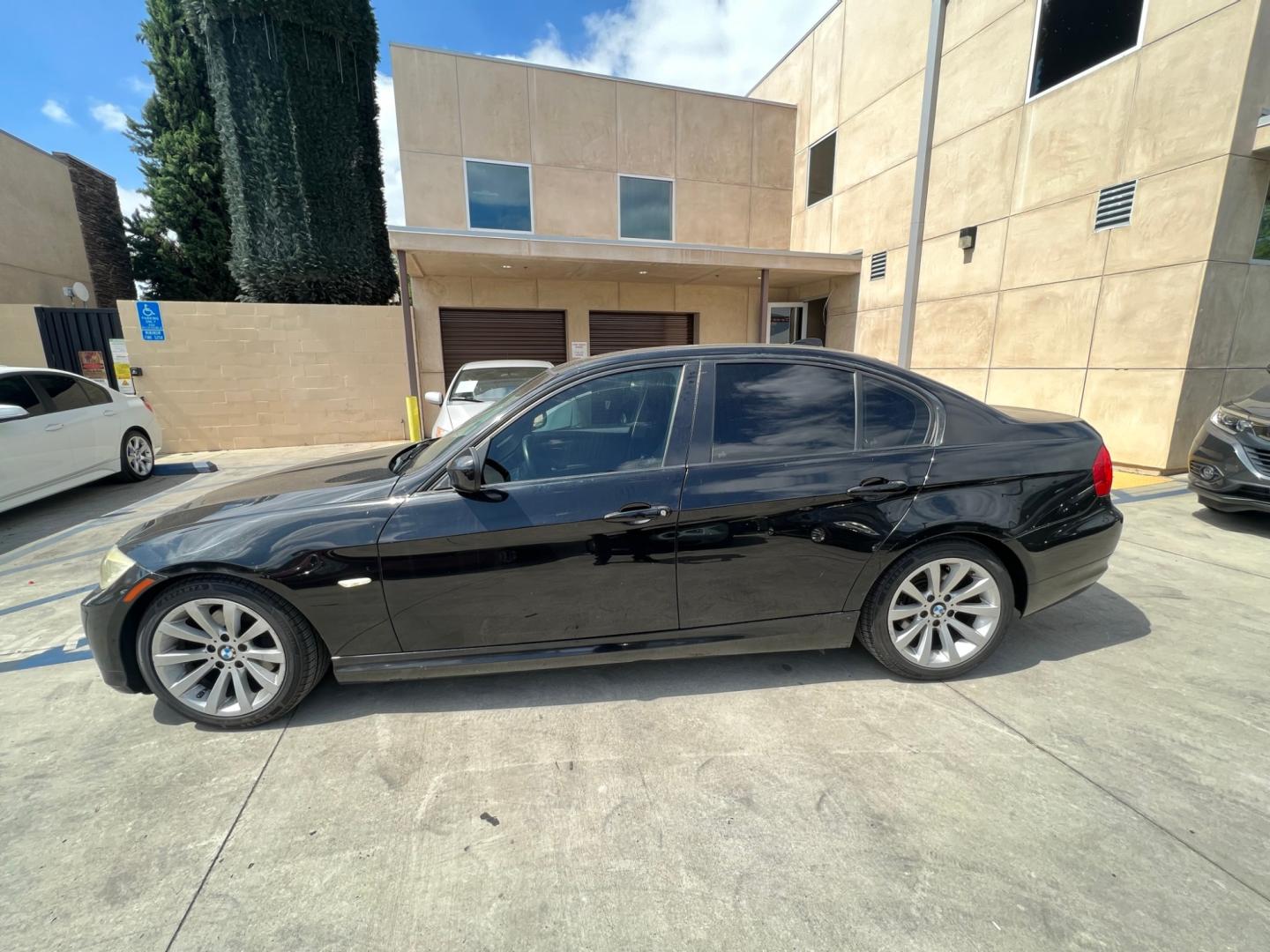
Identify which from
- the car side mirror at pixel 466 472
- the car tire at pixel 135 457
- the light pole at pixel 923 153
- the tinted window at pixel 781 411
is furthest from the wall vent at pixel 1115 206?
the car tire at pixel 135 457

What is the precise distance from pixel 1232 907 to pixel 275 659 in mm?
3418

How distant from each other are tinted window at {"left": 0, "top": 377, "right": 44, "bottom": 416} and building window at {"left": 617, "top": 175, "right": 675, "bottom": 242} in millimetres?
9229

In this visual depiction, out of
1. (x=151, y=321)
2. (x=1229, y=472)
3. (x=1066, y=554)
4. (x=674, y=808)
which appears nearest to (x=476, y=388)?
(x=674, y=808)

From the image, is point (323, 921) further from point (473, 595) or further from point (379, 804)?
point (473, 595)

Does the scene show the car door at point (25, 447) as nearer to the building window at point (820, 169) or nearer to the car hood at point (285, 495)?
the car hood at point (285, 495)

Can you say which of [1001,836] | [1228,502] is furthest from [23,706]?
[1228,502]

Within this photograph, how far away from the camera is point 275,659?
7.77 feet

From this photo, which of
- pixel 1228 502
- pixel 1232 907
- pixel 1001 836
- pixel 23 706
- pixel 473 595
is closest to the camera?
pixel 1232 907

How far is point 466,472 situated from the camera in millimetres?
2258

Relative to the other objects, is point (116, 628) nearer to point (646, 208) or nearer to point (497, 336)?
point (497, 336)

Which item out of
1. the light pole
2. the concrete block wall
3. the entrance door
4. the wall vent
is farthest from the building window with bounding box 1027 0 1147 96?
the concrete block wall

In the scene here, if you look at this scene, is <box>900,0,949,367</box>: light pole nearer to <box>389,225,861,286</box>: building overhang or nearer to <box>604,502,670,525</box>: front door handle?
<box>389,225,861,286</box>: building overhang

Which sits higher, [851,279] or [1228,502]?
[851,279]

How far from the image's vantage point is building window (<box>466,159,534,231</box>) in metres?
10.5
